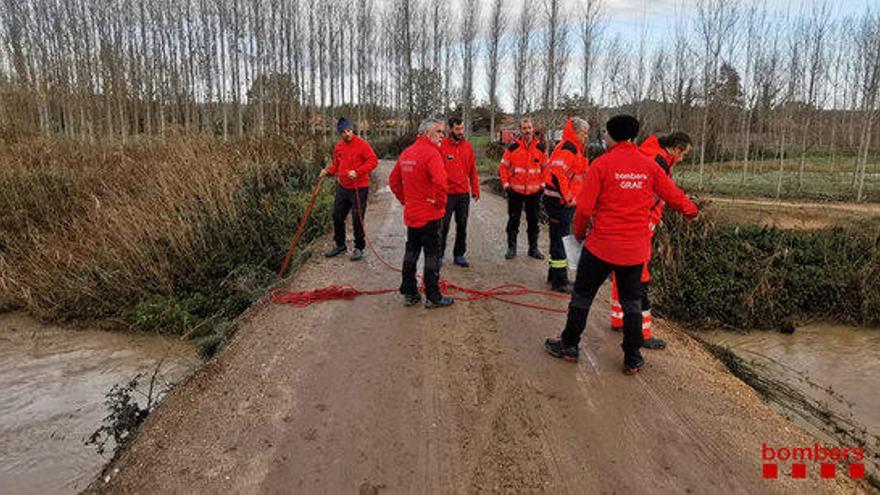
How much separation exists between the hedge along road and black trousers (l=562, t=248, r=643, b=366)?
0.33 meters

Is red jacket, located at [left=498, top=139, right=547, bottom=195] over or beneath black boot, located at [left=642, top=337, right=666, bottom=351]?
over

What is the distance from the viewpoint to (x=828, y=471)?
138 inches

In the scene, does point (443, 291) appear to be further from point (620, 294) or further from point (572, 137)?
point (620, 294)

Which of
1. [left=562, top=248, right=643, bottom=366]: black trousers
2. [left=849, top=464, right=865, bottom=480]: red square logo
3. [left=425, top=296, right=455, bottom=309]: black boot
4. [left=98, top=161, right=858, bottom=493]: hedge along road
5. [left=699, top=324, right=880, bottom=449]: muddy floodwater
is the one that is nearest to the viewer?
[left=98, top=161, right=858, bottom=493]: hedge along road

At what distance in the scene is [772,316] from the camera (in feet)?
31.1

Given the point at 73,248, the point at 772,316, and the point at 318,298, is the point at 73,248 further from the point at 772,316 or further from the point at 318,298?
the point at 772,316

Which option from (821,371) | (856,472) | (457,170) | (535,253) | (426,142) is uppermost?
(426,142)

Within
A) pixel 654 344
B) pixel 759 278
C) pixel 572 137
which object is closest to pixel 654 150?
pixel 572 137

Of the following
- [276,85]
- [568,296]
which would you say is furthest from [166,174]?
[276,85]

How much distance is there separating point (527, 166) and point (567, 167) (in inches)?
41.3

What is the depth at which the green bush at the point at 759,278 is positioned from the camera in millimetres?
9430

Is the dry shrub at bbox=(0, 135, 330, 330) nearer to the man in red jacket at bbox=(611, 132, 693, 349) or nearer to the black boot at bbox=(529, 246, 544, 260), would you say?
the black boot at bbox=(529, 246, 544, 260)

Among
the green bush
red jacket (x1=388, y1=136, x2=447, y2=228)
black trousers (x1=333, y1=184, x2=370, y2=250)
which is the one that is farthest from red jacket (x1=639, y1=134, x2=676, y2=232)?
the green bush

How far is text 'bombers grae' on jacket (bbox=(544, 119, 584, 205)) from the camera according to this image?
21.0 ft
